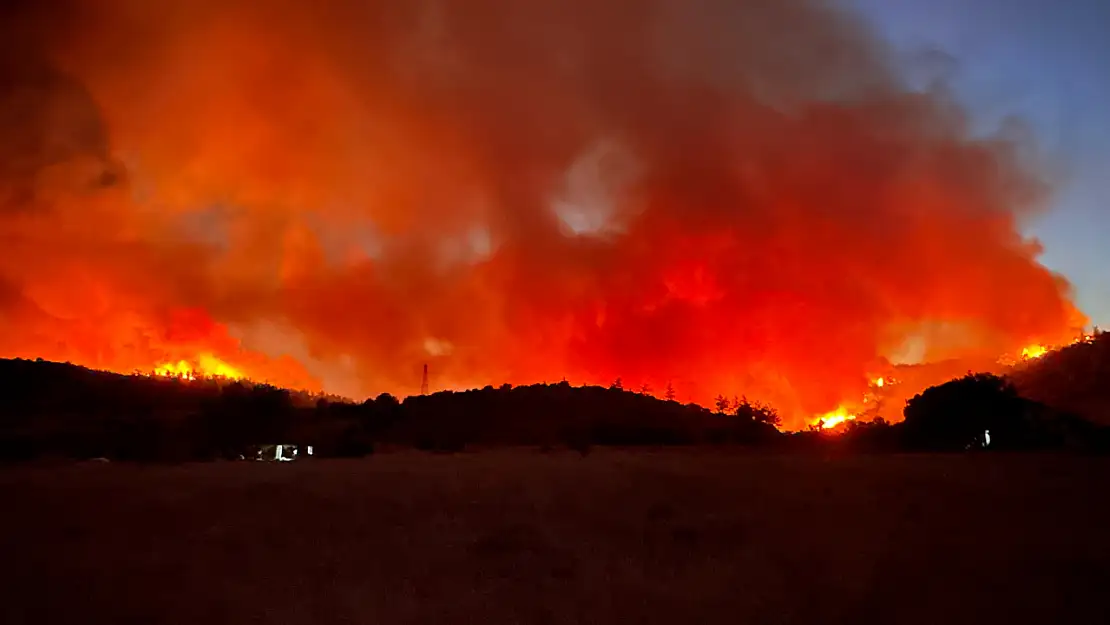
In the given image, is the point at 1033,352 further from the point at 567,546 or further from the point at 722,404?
the point at 567,546

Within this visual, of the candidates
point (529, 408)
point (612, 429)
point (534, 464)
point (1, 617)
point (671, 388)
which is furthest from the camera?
point (671, 388)

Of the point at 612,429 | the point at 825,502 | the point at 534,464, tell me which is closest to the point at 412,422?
the point at 612,429

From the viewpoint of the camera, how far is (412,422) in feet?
102

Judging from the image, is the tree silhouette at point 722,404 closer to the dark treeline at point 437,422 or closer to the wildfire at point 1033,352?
the dark treeline at point 437,422

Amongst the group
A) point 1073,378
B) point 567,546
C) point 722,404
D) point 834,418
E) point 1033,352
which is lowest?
point 567,546

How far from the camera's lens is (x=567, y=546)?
10.0 metres

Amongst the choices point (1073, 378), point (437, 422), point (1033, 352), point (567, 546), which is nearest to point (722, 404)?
point (437, 422)

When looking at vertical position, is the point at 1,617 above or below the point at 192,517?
below

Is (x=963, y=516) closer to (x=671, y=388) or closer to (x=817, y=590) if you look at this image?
(x=817, y=590)

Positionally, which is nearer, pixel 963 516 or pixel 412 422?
pixel 963 516

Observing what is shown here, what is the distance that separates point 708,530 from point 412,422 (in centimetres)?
2237

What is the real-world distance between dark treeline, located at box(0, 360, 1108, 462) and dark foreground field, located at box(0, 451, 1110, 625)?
239 inches

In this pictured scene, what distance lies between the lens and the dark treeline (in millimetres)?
20828

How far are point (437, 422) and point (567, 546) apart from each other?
2206cm
